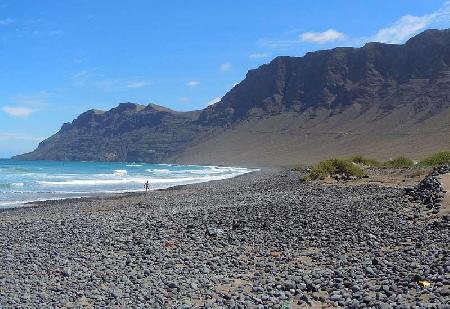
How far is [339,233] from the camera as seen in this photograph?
12.8 meters

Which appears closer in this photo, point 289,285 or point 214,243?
point 289,285

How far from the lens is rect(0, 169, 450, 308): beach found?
8.30m

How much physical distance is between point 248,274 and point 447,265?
3666 mm

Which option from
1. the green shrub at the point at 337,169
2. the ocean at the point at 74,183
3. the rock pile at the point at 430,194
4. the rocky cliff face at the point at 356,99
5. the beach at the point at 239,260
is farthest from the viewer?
the rocky cliff face at the point at 356,99

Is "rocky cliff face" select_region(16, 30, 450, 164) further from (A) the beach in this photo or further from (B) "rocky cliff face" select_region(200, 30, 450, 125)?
(A) the beach

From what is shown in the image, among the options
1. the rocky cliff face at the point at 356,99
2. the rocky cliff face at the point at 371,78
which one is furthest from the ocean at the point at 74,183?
the rocky cliff face at the point at 371,78

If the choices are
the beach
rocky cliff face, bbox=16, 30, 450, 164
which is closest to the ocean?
the beach

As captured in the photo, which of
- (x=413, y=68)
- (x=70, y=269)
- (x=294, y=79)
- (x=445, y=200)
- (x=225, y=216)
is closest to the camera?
(x=70, y=269)

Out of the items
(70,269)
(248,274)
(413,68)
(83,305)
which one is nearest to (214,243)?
(248,274)

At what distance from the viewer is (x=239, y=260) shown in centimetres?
1112

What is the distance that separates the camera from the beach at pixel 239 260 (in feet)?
27.2

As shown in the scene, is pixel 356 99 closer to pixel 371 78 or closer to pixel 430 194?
pixel 371 78

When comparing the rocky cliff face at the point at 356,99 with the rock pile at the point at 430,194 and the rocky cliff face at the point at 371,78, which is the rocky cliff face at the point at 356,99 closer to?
the rocky cliff face at the point at 371,78

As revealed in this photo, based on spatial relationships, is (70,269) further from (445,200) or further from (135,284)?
(445,200)
